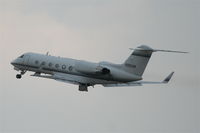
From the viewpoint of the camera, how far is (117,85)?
106438mm

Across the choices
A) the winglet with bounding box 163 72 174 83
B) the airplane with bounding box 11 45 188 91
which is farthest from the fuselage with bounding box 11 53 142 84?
the winglet with bounding box 163 72 174 83

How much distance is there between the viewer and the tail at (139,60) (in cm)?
10462

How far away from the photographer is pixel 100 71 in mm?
103812

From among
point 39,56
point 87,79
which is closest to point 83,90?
point 87,79

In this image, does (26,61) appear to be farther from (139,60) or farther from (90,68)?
(139,60)

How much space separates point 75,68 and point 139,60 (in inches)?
293

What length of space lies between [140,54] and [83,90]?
762cm

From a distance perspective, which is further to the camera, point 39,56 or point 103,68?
point 39,56

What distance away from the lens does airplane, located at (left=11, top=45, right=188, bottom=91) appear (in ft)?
342

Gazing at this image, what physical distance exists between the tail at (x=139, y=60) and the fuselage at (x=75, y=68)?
581 mm

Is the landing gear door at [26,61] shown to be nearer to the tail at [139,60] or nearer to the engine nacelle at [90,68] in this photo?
the engine nacelle at [90,68]

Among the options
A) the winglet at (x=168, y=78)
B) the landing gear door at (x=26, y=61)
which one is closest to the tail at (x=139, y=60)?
the winglet at (x=168, y=78)

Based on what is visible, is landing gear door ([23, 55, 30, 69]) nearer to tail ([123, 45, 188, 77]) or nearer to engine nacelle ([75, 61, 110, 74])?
engine nacelle ([75, 61, 110, 74])

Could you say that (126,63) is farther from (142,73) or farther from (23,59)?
(23,59)
